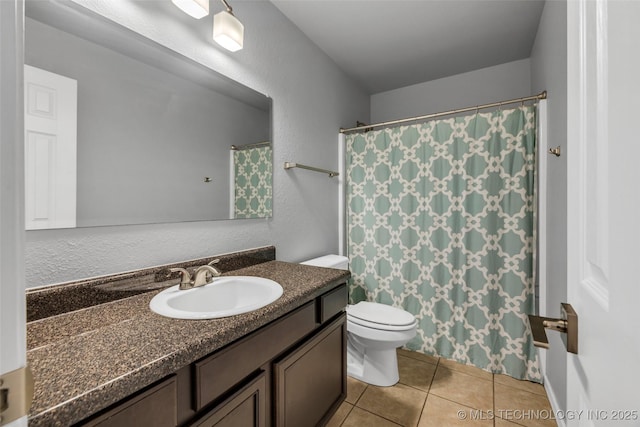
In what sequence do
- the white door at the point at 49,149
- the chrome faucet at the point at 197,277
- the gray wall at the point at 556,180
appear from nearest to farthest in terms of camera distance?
the white door at the point at 49,149
the chrome faucet at the point at 197,277
the gray wall at the point at 556,180

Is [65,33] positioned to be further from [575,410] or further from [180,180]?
[575,410]

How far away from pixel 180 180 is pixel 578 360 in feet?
4.73

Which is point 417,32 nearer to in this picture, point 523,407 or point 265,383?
point 265,383

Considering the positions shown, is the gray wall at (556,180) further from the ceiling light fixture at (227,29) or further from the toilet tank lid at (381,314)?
the ceiling light fixture at (227,29)

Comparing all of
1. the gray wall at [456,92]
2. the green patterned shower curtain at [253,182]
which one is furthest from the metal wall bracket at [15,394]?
the gray wall at [456,92]

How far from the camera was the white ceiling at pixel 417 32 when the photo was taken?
70.3 inches

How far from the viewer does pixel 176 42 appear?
125 cm

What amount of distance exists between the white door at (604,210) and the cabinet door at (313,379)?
32.1 inches

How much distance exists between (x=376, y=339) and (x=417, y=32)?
2.16m

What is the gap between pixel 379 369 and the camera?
1.83 meters

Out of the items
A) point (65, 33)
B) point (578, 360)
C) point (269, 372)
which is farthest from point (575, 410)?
point (65, 33)

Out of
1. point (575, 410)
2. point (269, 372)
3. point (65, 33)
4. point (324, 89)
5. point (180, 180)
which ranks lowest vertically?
point (269, 372)

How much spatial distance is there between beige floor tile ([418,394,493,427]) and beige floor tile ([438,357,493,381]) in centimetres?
38

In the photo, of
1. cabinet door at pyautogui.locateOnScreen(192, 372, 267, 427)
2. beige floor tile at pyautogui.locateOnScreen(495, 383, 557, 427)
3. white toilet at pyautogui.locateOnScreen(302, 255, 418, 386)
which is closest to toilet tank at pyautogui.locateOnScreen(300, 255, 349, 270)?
white toilet at pyautogui.locateOnScreen(302, 255, 418, 386)
